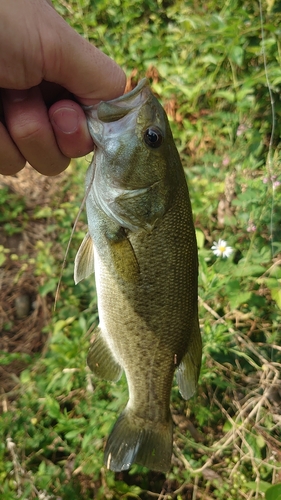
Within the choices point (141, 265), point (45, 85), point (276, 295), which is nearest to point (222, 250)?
point (276, 295)

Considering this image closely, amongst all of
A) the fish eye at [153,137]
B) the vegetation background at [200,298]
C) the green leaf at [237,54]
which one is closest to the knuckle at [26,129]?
the fish eye at [153,137]

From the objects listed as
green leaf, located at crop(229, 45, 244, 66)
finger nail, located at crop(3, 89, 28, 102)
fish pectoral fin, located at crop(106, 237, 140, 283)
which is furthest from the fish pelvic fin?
green leaf, located at crop(229, 45, 244, 66)

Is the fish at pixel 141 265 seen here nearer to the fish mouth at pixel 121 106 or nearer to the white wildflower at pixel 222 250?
the fish mouth at pixel 121 106

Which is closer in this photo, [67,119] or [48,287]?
[67,119]

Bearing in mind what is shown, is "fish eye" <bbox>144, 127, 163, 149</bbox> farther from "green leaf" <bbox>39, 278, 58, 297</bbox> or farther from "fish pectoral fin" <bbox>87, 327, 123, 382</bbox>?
"green leaf" <bbox>39, 278, 58, 297</bbox>

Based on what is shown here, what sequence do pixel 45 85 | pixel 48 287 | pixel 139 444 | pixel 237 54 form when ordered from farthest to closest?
pixel 48 287, pixel 237 54, pixel 139 444, pixel 45 85

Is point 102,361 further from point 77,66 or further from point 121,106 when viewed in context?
point 77,66
